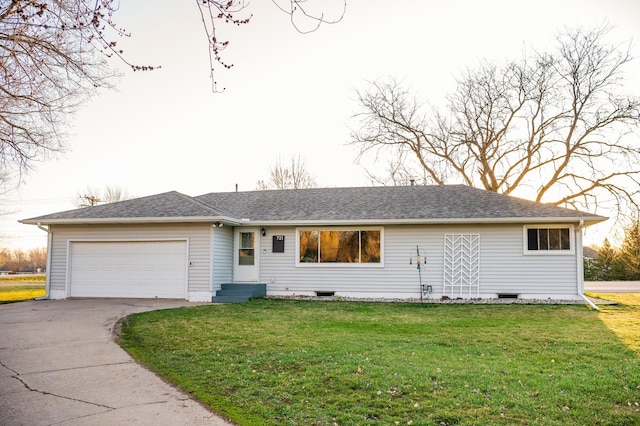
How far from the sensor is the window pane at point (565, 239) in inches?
582

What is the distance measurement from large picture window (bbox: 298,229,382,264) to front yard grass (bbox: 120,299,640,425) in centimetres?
470

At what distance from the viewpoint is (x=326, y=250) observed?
637 inches

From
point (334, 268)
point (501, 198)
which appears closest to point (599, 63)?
point (501, 198)

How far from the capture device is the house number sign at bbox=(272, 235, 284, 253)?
16.4 m

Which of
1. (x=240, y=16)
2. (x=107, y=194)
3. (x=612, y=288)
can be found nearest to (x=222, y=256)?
(x=240, y=16)

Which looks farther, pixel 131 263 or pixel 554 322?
pixel 131 263

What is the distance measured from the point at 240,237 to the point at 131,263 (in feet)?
11.4

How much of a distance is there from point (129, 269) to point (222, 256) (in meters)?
2.86

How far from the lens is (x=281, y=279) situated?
16.3 meters

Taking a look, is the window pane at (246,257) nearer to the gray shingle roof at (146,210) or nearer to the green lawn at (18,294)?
the gray shingle roof at (146,210)

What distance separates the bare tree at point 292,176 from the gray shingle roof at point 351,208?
16.3 meters

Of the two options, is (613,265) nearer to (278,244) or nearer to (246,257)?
(278,244)

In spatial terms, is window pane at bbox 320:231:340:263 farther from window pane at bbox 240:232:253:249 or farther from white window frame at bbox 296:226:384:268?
window pane at bbox 240:232:253:249

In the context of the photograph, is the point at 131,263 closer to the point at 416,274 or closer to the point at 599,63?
the point at 416,274
